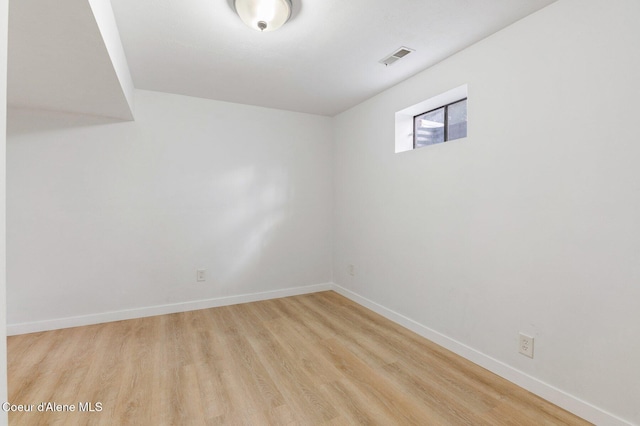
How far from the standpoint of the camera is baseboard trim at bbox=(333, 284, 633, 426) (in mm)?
1561

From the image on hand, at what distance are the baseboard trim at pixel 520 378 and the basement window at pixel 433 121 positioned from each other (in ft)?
5.52

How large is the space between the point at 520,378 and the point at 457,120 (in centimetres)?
199

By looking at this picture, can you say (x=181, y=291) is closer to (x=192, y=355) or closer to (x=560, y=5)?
(x=192, y=355)

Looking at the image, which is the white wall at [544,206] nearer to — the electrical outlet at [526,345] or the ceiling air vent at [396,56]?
the electrical outlet at [526,345]

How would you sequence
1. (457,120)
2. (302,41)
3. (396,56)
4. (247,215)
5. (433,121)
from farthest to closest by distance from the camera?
(247,215) → (433,121) → (457,120) → (396,56) → (302,41)

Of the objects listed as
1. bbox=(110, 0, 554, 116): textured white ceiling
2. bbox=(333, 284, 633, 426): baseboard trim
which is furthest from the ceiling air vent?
bbox=(333, 284, 633, 426): baseboard trim

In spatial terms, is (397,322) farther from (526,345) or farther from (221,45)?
(221,45)

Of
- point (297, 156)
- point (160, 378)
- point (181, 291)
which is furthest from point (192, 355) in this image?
point (297, 156)

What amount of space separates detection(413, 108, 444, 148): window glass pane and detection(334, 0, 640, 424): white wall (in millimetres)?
271

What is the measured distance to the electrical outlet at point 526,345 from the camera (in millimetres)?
1847

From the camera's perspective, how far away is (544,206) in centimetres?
179

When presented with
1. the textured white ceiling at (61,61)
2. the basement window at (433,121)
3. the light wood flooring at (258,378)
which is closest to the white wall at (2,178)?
the textured white ceiling at (61,61)

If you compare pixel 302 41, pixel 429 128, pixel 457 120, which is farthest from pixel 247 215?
pixel 457 120

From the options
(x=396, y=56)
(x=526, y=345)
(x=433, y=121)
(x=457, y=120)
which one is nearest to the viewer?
(x=526, y=345)
